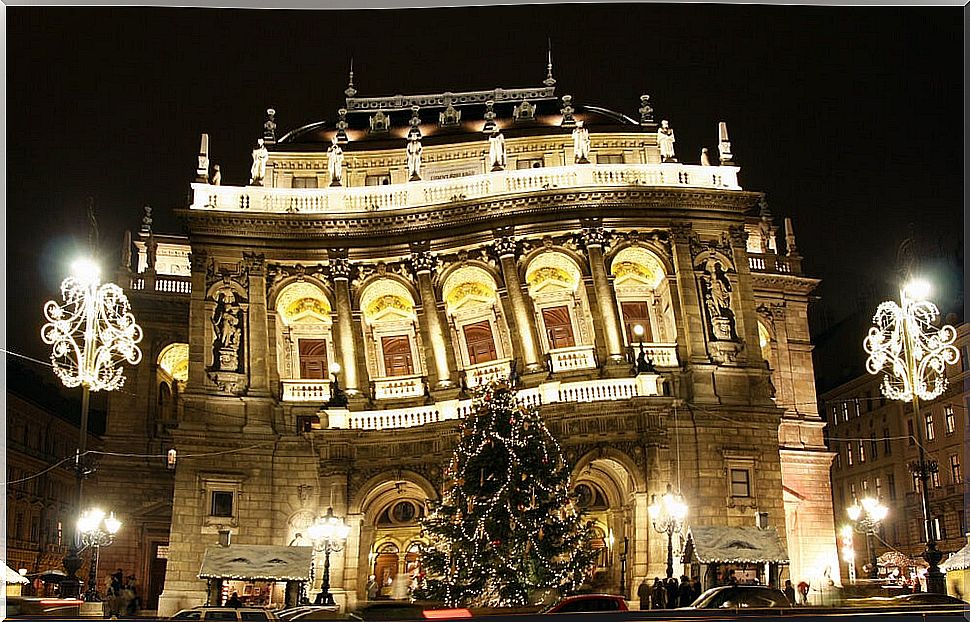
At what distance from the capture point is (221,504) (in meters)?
25.2

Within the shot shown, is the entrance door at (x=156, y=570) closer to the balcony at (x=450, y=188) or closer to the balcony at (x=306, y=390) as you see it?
the balcony at (x=306, y=390)

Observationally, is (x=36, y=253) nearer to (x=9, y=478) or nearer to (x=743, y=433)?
(x=9, y=478)

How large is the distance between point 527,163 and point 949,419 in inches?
568

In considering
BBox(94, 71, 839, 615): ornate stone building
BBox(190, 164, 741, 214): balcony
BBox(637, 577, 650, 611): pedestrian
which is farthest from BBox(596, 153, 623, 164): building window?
BBox(637, 577, 650, 611): pedestrian

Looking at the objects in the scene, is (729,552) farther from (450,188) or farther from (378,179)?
(378,179)

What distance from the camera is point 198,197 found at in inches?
1076

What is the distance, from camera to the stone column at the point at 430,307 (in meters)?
26.7

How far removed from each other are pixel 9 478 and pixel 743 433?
20698 millimetres

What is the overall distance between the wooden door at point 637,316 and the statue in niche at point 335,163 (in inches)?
317

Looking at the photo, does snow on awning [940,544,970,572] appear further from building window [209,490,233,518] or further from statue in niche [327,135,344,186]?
statue in niche [327,135,344,186]

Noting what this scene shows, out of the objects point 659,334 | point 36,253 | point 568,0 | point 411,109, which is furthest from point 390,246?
point 568,0

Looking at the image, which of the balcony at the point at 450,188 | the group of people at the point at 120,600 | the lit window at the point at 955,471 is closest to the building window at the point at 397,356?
the balcony at the point at 450,188

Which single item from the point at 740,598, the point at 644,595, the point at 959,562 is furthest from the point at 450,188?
the point at 959,562

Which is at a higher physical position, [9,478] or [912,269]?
[912,269]
